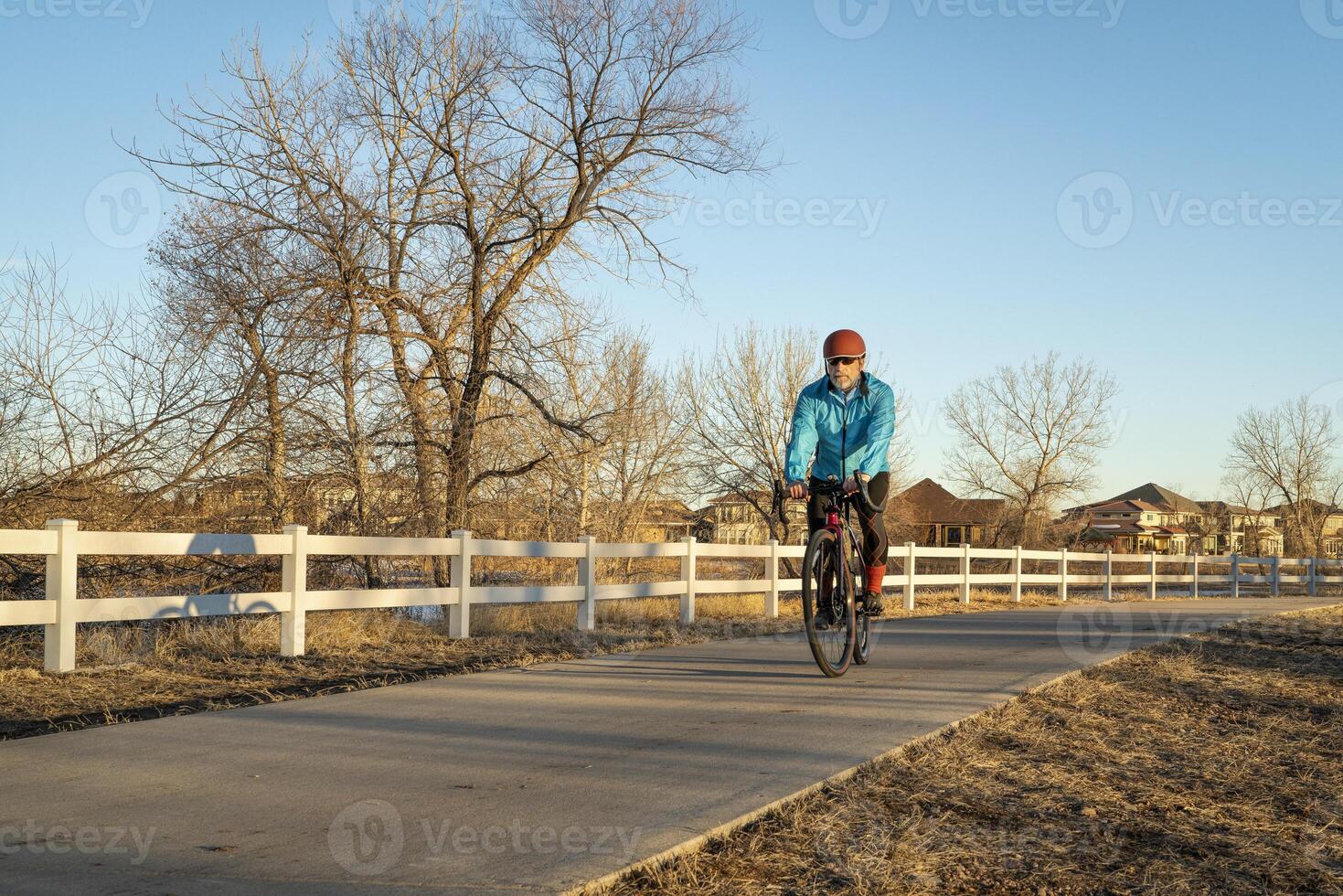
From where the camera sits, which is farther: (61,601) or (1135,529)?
(1135,529)

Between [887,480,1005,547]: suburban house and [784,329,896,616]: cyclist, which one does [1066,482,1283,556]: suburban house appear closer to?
[887,480,1005,547]: suburban house

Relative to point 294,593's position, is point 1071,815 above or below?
below

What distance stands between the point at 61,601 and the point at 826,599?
504cm

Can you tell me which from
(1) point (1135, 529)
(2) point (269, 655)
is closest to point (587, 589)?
(2) point (269, 655)

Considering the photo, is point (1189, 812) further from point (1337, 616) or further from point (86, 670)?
Result: point (1337, 616)

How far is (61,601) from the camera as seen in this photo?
289 inches

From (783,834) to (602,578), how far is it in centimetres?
1623

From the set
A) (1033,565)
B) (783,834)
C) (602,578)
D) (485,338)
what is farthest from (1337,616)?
(1033,565)

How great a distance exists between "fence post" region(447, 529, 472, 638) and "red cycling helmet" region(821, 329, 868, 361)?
416 cm

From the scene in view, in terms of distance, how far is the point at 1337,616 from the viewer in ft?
66.6

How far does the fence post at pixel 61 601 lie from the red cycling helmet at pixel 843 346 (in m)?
5.14

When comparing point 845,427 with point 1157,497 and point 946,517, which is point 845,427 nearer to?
point 946,517

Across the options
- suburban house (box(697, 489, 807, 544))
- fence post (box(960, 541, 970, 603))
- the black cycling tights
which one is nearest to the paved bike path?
the black cycling tights

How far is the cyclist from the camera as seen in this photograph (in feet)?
25.0
